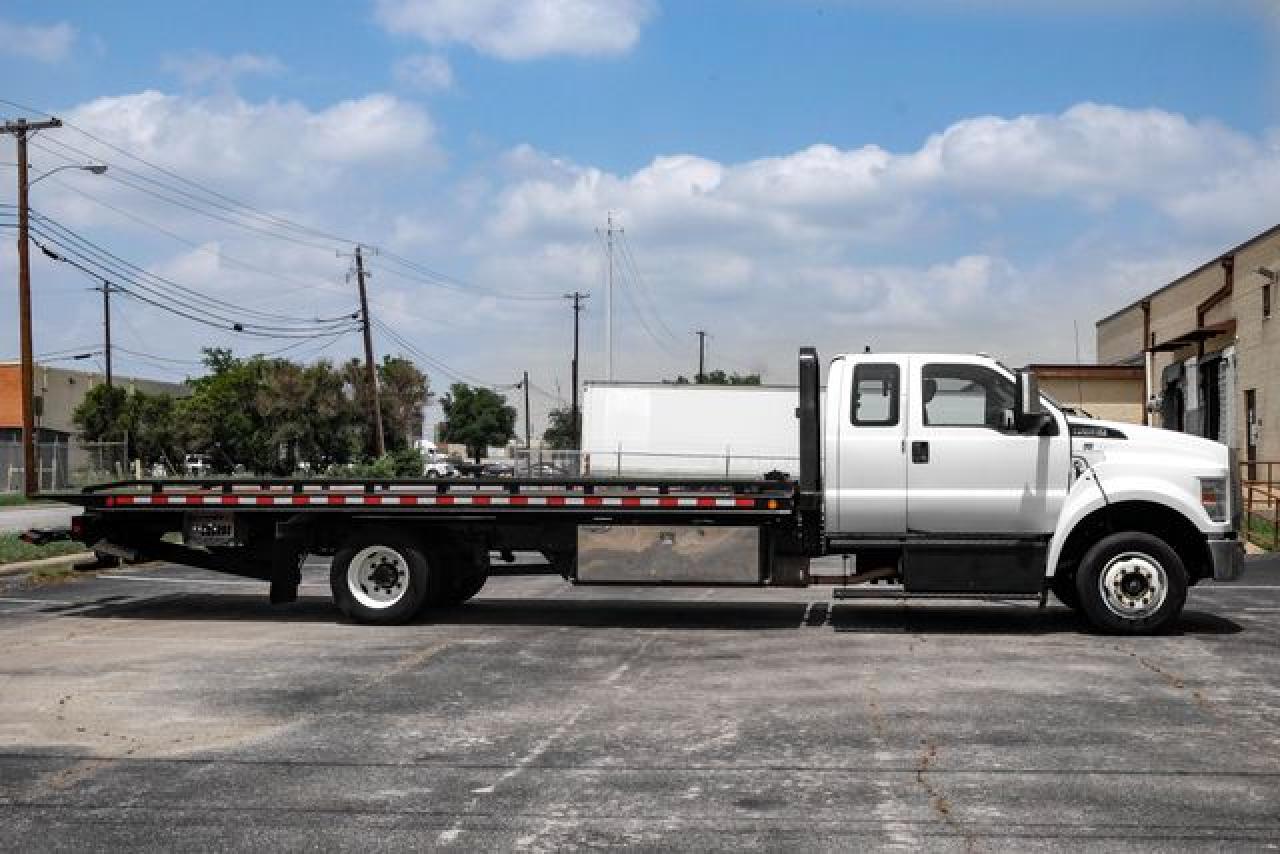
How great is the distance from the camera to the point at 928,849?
5.61 metres

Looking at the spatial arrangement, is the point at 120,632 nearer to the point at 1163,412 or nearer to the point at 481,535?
the point at 481,535

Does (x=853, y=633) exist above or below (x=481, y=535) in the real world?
below

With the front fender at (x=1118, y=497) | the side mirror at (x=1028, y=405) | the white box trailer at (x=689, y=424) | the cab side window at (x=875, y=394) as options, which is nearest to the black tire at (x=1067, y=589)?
the front fender at (x=1118, y=497)

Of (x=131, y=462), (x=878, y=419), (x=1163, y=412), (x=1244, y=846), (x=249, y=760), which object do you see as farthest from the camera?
(x=131, y=462)

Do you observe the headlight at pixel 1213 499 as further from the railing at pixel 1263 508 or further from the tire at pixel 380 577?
the railing at pixel 1263 508

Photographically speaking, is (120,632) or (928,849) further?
(120,632)

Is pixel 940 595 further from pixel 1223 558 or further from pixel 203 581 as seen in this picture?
pixel 203 581

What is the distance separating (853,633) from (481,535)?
142 inches

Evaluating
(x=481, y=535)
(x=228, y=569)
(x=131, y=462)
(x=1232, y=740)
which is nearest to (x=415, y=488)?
(x=481, y=535)

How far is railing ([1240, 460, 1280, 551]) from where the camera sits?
23.5 meters

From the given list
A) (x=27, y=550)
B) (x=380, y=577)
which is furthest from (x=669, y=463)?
(x=380, y=577)

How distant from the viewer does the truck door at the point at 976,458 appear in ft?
38.5

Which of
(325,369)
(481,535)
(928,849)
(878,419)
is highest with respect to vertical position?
(325,369)

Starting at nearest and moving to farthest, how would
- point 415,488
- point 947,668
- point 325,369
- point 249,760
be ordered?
point 249,760 < point 947,668 < point 415,488 < point 325,369
